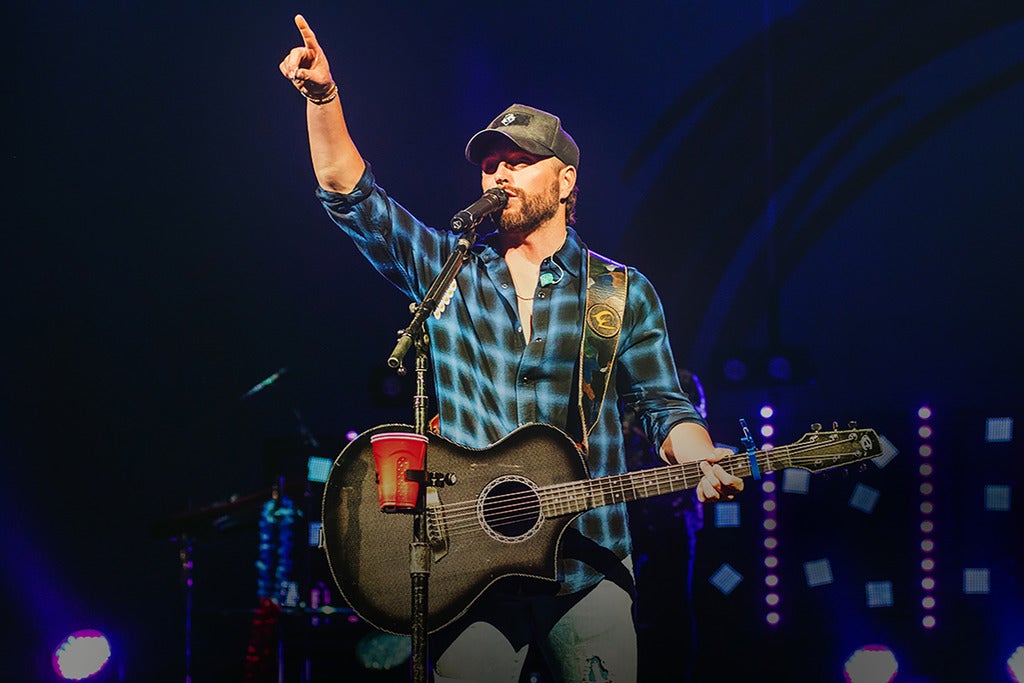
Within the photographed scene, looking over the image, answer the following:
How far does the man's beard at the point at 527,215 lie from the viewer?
11.5 ft

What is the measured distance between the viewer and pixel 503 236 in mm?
3543

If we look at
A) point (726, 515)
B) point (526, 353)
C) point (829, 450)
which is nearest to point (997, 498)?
point (726, 515)

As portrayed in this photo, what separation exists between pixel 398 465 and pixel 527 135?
1.33 m

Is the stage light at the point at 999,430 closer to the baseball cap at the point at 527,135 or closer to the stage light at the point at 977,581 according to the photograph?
the stage light at the point at 977,581

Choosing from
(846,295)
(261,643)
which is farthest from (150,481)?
(846,295)

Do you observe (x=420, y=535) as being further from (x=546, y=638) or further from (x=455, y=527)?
(x=546, y=638)

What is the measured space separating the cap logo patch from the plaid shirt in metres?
0.39

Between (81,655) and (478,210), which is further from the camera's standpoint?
(81,655)

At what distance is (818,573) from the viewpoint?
19.3 feet

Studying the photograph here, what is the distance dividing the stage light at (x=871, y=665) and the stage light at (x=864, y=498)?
0.75 metres

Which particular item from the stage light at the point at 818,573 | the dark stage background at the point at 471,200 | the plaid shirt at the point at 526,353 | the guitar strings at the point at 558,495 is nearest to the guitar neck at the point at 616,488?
the guitar strings at the point at 558,495

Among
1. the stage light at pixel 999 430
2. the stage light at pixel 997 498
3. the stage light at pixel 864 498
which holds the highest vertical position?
the stage light at pixel 999 430

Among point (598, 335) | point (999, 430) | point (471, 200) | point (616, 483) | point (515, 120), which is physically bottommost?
point (616, 483)

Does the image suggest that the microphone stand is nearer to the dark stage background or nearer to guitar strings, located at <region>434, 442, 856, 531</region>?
guitar strings, located at <region>434, 442, 856, 531</region>
